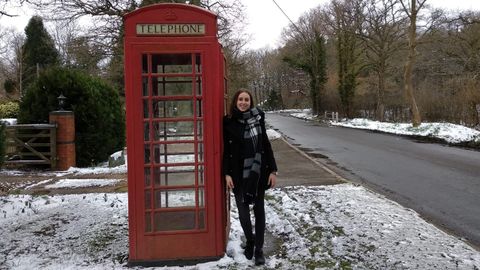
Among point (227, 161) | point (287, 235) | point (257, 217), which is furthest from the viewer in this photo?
point (287, 235)

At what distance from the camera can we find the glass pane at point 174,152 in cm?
479

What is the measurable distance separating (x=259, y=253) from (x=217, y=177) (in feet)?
3.01

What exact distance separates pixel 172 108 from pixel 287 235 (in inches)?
88.0

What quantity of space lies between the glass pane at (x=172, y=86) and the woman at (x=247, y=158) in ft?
1.69

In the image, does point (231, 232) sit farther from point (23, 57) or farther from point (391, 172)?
point (23, 57)

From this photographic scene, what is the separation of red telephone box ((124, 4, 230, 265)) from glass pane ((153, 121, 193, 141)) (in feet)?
0.03

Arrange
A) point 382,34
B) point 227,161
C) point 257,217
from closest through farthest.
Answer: point 227,161, point 257,217, point 382,34

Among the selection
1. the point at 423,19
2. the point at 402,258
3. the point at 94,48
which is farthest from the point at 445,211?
the point at 423,19

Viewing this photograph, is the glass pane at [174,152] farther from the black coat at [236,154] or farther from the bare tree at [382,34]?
the bare tree at [382,34]

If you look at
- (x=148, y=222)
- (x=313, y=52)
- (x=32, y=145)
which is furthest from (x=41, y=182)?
(x=313, y=52)

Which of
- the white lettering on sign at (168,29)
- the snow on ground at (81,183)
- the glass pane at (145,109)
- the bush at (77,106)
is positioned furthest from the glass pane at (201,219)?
the bush at (77,106)

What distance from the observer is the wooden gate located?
1241 cm

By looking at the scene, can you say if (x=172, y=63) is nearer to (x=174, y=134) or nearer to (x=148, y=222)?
(x=174, y=134)

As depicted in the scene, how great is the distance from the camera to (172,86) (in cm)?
485
